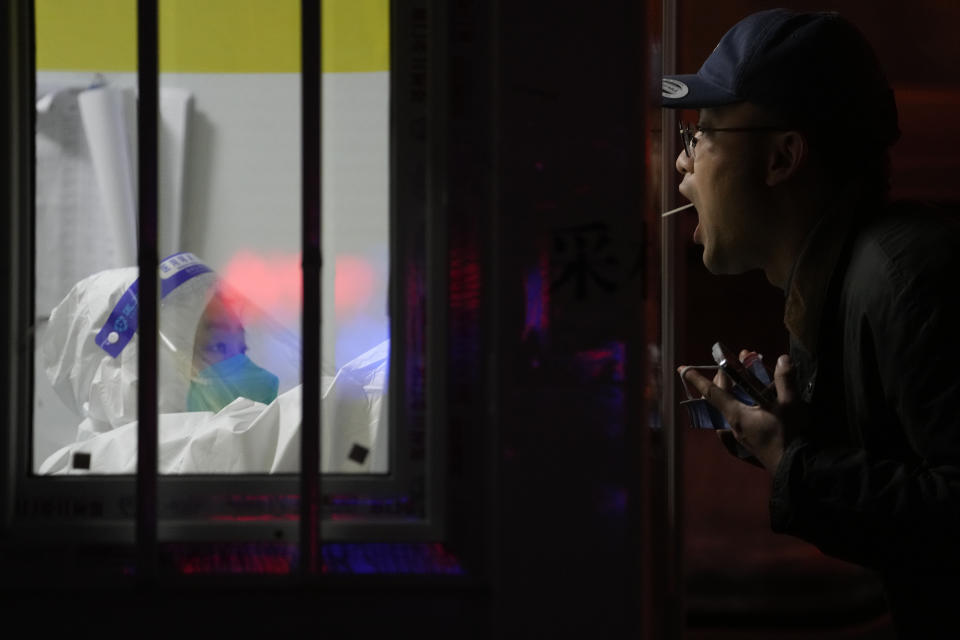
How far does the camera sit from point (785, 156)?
1.37m

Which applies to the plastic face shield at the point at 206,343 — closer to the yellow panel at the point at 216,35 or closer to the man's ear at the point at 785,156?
the yellow panel at the point at 216,35

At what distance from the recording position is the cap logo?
137 centimetres

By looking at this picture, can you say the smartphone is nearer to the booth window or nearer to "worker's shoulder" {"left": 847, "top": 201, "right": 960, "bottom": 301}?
"worker's shoulder" {"left": 847, "top": 201, "right": 960, "bottom": 301}

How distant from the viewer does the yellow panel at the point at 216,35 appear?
3.51 feet

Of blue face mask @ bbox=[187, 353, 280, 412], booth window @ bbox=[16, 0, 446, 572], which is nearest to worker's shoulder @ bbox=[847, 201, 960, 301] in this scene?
booth window @ bbox=[16, 0, 446, 572]

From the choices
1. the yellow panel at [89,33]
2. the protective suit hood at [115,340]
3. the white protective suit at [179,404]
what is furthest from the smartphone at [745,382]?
the yellow panel at [89,33]

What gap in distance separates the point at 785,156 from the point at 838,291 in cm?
21

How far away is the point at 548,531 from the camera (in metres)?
0.98

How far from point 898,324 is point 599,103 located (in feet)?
1.48

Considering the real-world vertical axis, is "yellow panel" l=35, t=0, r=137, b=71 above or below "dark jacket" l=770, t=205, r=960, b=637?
above

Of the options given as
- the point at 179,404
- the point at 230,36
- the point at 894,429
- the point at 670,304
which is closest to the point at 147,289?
the point at 230,36

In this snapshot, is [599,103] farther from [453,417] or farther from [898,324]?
[898,324]

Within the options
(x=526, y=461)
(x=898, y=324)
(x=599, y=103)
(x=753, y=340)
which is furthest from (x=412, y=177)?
(x=753, y=340)

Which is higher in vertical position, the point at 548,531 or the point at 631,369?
the point at 631,369
